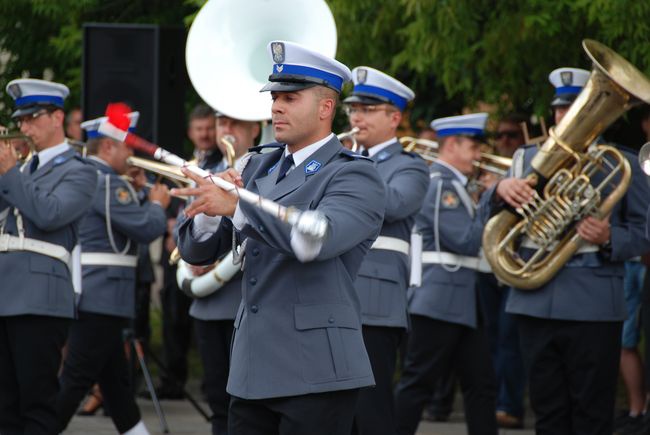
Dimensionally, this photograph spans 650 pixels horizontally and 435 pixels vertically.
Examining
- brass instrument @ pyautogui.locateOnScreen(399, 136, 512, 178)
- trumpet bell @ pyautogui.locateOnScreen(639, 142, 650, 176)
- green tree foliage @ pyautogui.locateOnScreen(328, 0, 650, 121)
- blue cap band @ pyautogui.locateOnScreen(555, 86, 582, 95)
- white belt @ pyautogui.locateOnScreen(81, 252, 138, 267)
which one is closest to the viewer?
trumpet bell @ pyautogui.locateOnScreen(639, 142, 650, 176)

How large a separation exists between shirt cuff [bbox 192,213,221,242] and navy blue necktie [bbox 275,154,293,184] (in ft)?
0.89

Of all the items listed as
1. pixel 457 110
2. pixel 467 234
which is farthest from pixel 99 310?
pixel 457 110

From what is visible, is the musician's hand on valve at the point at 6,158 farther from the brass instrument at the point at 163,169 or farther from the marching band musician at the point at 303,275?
the marching band musician at the point at 303,275

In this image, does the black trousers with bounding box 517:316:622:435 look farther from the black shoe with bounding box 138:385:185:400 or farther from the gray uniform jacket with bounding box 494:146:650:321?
the black shoe with bounding box 138:385:185:400

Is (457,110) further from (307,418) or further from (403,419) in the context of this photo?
(307,418)

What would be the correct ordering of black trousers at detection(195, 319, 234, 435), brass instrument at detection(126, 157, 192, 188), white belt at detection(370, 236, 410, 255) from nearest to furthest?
white belt at detection(370, 236, 410, 255)
black trousers at detection(195, 319, 234, 435)
brass instrument at detection(126, 157, 192, 188)

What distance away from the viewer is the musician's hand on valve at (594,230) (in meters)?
6.59

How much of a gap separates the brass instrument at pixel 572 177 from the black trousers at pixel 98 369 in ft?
8.62

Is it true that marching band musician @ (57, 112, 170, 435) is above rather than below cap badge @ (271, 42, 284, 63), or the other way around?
below

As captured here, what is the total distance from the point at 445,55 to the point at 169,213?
3.38 meters

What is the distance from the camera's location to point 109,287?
8.31 metres

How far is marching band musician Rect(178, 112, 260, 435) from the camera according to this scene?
6.97 metres

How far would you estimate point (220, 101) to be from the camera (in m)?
6.04

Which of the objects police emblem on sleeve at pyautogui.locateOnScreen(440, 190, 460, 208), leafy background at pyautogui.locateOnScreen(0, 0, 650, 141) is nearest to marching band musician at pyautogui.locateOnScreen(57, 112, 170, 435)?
leafy background at pyautogui.locateOnScreen(0, 0, 650, 141)
